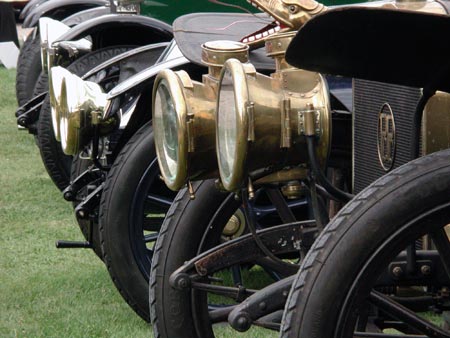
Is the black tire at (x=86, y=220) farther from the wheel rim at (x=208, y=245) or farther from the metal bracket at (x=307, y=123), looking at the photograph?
the metal bracket at (x=307, y=123)

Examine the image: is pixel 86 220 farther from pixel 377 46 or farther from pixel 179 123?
pixel 377 46

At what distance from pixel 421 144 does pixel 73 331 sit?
1.67 m

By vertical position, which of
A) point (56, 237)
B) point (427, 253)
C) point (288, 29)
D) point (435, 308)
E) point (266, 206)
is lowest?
point (56, 237)

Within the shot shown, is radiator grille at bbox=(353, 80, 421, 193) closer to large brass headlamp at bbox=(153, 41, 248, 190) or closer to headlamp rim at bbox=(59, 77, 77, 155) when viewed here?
large brass headlamp at bbox=(153, 41, 248, 190)

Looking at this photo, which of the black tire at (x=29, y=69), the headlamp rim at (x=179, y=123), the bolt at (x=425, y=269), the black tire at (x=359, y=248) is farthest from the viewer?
the black tire at (x=29, y=69)

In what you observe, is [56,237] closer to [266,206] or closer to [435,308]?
[266,206]

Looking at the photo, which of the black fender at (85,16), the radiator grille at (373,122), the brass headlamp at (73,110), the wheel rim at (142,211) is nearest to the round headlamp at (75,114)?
the brass headlamp at (73,110)

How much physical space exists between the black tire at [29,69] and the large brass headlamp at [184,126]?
189 inches

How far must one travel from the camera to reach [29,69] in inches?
293

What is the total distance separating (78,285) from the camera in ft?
15.4

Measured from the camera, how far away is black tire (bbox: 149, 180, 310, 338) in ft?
9.82

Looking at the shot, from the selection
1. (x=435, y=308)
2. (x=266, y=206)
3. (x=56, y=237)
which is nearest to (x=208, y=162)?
(x=435, y=308)

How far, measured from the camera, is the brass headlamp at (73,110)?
3.92m

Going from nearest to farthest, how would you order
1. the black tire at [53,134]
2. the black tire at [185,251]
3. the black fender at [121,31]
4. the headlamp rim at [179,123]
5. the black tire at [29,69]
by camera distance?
1. the headlamp rim at [179,123]
2. the black tire at [185,251]
3. the black tire at [53,134]
4. the black fender at [121,31]
5. the black tire at [29,69]
